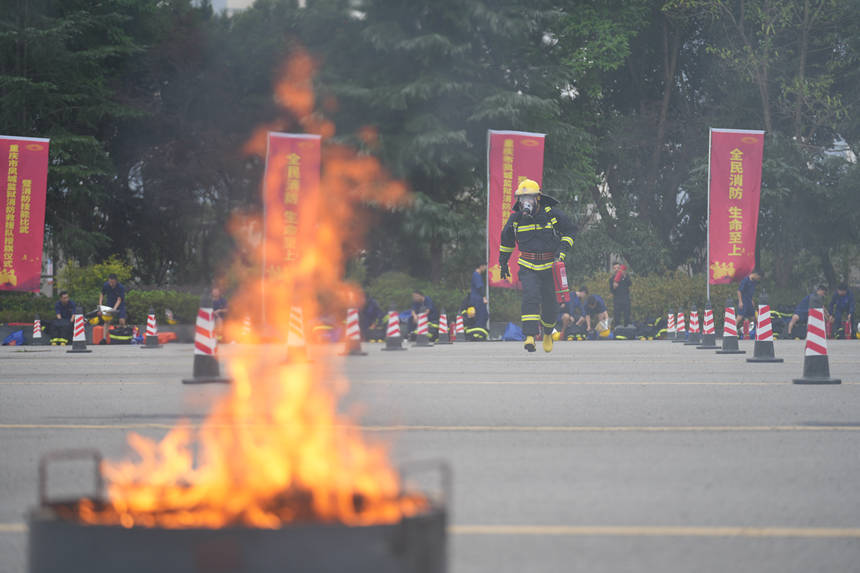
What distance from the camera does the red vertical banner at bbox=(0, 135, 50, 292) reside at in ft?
111

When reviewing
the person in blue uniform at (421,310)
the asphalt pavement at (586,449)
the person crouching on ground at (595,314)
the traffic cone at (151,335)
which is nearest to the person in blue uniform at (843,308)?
the person crouching on ground at (595,314)

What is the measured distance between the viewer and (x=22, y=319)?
121 feet

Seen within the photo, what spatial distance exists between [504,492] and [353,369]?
11352 mm

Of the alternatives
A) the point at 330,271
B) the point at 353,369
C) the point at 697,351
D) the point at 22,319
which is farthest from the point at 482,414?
the point at 330,271

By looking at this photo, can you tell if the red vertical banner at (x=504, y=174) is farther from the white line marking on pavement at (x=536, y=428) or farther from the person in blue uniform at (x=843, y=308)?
the white line marking on pavement at (x=536, y=428)

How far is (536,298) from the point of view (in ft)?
67.1

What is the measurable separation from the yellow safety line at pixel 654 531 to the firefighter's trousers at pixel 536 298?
14.6 metres

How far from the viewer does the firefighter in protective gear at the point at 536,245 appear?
20547 mm

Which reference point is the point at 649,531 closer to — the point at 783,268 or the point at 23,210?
the point at 23,210

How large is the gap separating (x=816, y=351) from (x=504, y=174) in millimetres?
20409

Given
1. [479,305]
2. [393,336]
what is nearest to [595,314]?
[479,305]

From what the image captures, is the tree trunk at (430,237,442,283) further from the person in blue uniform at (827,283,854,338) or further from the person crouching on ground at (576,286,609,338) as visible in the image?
the person in blue uniform at (827,283,854,338)

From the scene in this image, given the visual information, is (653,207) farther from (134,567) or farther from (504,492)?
(134,567)

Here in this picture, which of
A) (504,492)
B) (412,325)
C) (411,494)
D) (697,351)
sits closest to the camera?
(411,494)
